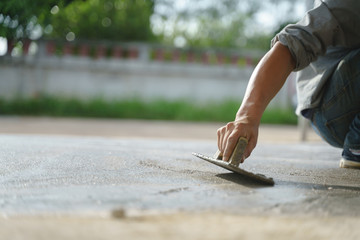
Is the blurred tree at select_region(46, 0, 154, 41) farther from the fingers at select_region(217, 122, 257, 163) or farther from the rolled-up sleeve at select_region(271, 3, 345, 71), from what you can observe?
the fingers at select_region(217, 122, 257, 163)

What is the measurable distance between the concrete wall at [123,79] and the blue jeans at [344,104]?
6.07 meters

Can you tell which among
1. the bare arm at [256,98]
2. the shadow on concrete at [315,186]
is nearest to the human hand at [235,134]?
the bare arm at [256,98]

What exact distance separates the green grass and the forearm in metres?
5.84

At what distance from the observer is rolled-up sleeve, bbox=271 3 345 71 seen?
114 centimetres

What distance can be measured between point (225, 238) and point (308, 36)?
757 mm

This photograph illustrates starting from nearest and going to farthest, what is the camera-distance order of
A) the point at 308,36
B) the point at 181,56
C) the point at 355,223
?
the point at 355,223 < the point at 308,36 < the point at 181,56

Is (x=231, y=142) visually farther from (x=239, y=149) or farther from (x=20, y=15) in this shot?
(x=20, y=15)

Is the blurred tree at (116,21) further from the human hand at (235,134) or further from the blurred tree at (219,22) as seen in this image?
the human hand at (235,134)

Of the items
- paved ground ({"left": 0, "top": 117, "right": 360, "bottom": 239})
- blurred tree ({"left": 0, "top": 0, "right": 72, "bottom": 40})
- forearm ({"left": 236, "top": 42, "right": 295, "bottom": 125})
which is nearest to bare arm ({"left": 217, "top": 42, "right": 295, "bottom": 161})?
forearm ({"left": 236, "top": 42, "right": 295, "bottom": 125})

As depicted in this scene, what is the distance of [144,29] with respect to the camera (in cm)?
916

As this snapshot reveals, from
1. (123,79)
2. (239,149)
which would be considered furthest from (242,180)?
(123,79)

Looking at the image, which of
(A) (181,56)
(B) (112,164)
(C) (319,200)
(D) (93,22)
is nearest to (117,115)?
(A) (181,56)

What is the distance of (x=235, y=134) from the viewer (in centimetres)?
102

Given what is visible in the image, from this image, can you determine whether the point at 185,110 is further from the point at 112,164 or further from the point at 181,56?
the point at 112,164
